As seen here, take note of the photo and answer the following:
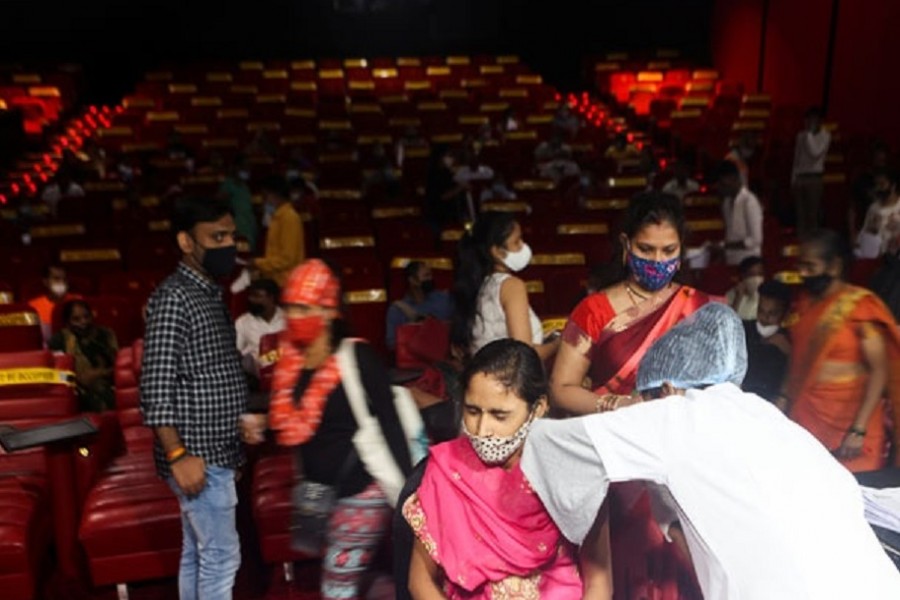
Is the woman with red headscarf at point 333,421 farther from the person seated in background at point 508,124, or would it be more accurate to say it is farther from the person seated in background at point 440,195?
the person seated in background at point 508,124

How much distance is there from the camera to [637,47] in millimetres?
16656

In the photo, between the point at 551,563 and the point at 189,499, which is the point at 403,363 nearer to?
the point at 189,499

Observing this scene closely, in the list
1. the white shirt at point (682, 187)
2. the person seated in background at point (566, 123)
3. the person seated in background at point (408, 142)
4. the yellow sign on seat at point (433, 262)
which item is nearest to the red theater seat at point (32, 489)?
the yellow sign on seat at point (433, 262)

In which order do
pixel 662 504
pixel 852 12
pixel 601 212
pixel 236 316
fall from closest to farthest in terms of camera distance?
pixel 662 504 < pixel 236 316 < pixel 601 212 < pixel 852 12

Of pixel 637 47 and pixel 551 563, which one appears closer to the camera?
pixel 551 563

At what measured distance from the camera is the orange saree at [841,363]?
2881 millimetres

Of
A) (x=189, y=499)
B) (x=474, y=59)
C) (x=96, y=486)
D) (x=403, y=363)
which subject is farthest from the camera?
(x=474, y=59)

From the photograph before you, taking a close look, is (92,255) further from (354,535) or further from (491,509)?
(491,509)

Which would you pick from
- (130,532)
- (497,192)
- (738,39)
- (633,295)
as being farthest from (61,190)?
(738,39)

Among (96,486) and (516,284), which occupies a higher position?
(516,284)

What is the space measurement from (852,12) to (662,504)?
11.0 meters

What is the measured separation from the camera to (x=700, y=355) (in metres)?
1.75

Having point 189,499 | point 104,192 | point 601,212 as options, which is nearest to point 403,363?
point 189,499

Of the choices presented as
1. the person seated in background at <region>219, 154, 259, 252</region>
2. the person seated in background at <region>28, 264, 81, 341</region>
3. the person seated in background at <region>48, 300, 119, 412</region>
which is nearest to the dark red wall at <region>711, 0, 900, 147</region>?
the person seated in background at <region>219, 154, 259, 252</region>
